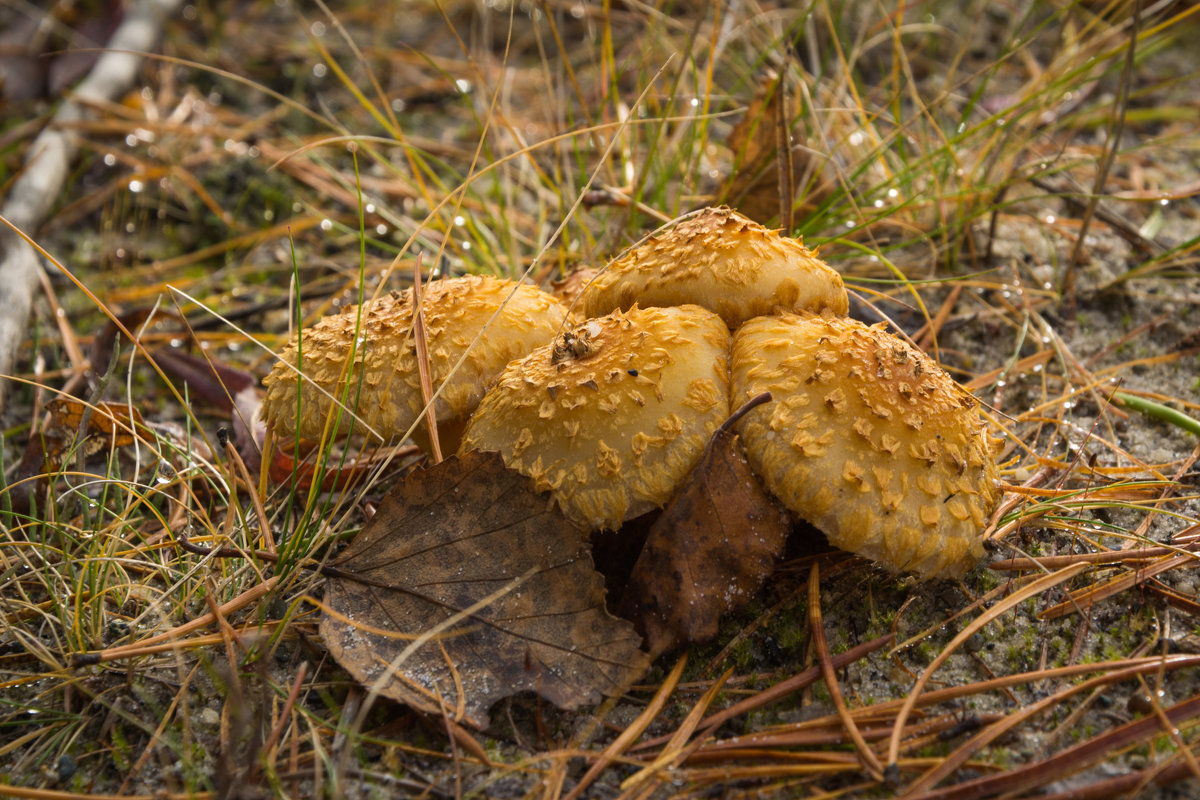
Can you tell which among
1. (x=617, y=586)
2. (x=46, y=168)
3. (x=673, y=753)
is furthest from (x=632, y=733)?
(x=46, y=168)

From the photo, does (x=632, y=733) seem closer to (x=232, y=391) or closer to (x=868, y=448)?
(x=868, y=448)

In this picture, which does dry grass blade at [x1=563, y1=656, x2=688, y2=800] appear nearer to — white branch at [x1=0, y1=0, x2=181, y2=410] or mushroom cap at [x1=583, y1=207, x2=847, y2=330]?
mushroom cap at [x1=583, y1=207, x2=847, y2=330]

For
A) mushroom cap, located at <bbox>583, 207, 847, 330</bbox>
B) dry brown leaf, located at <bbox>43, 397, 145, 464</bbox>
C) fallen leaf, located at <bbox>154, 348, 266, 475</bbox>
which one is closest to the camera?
mushroom cap, located at <bbox>583, 207, 847, 330</bbox>

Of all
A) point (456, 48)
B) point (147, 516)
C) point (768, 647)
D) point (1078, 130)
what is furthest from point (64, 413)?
point (1078, 130)

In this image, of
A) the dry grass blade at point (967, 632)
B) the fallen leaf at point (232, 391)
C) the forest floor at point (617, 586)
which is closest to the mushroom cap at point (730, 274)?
the forest floor at point (617, 586)

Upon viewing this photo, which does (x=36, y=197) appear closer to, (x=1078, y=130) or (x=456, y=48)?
(x=456, y=48)

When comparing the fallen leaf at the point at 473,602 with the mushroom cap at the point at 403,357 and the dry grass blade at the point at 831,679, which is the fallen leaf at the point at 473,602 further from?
the dry grass blade at the point at 831,679

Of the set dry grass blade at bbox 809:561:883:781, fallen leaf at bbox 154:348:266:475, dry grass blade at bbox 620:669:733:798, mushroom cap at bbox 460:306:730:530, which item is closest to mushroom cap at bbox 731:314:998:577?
mushroom cap at bbox 460:306:730:530
